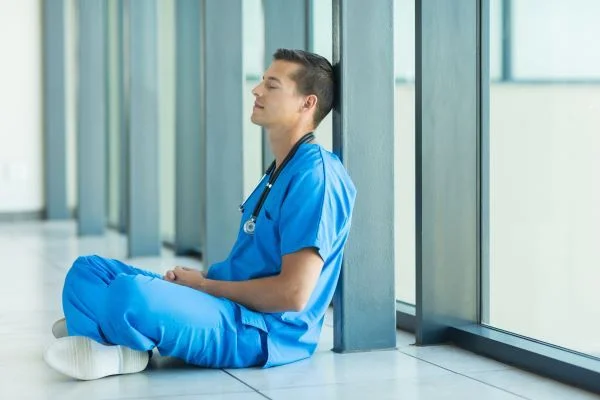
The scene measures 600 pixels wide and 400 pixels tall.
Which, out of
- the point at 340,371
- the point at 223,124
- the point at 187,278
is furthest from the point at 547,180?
the point at 223,124

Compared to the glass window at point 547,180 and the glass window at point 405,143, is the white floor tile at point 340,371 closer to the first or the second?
the glass window at point 547,180

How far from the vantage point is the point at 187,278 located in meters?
3.32

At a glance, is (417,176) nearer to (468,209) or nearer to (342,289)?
(468,209)

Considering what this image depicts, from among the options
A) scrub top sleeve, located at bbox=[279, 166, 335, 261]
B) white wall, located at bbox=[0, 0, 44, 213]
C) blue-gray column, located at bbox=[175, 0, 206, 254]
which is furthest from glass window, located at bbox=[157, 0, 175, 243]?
scrub top sleeve, located at bbox=[279, 166, 335, 261]

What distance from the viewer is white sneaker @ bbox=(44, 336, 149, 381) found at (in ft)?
10.1

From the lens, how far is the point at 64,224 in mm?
9344

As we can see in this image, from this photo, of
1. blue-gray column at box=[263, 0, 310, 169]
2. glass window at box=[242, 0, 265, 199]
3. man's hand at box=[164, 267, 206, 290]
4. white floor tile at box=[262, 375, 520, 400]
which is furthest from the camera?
glass window at box=[242, 0, 265, 199]

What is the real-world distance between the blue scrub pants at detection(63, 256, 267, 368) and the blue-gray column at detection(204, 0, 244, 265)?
6.47 ft

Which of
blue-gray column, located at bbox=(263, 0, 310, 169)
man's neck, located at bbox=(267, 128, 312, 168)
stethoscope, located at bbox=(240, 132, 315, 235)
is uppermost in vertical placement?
blue-gray column, located at bbox=(263, 0, 310, 169)

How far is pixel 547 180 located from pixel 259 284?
3.27ft

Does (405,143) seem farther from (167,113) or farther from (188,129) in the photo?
(167,113)

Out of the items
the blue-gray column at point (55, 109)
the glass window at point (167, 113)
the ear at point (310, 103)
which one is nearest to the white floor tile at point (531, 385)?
the ear at point (310, 103)

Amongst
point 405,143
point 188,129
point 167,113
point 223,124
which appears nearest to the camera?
point 405,143

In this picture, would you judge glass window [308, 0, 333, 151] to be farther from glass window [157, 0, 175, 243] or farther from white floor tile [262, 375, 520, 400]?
glass window [157, 0, 175, 243]
